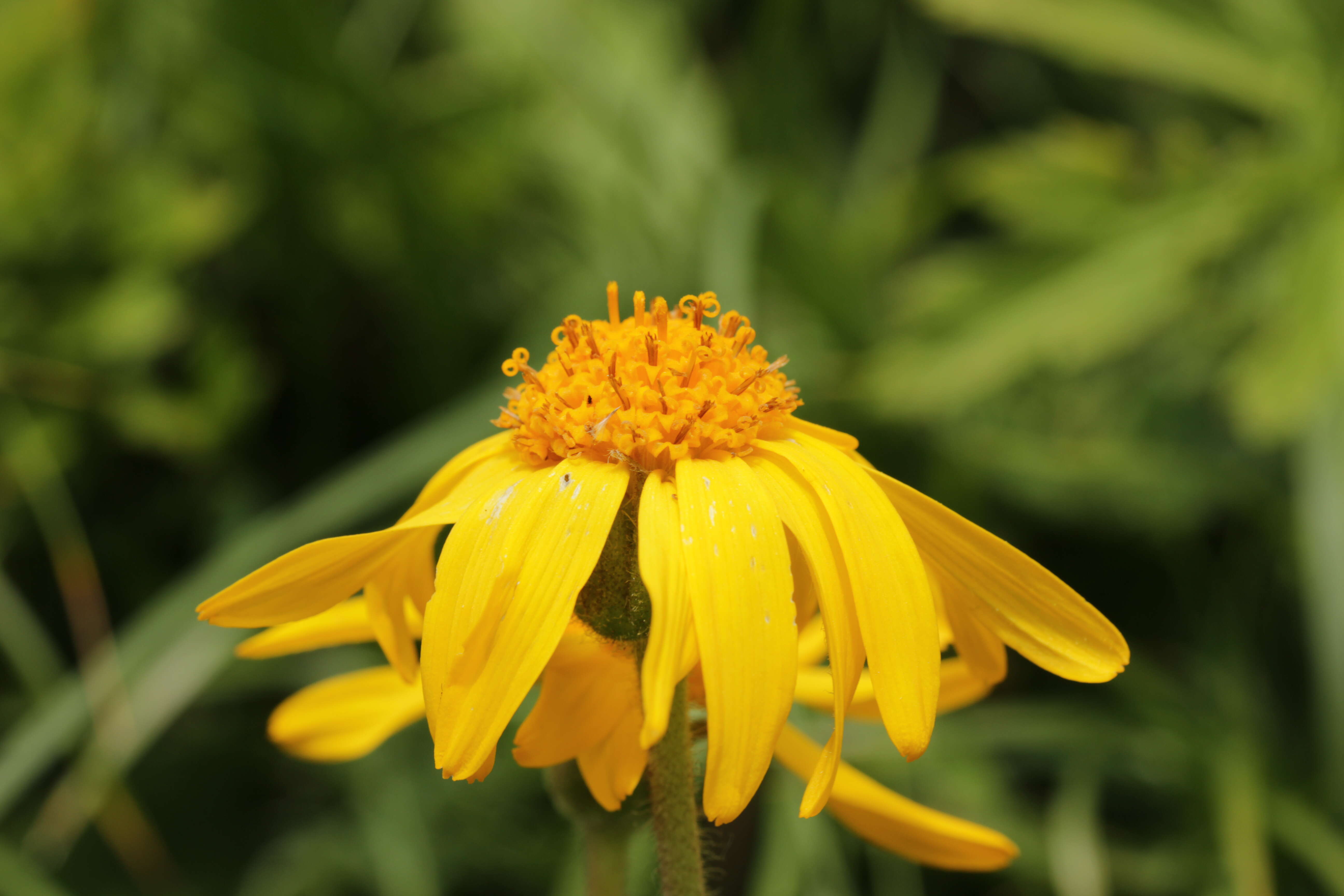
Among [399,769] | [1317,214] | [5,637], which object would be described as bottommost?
[399,769]

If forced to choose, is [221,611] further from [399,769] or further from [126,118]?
[126,118]

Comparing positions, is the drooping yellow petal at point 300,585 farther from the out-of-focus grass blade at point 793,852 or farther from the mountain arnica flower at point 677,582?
the out-of-focus grass blade at point 793,852

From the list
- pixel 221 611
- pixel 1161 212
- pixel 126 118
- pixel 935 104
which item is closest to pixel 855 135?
pixel 935 104

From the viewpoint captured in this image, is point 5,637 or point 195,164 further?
point 195,164

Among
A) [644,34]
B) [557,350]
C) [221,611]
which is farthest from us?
[644,34]

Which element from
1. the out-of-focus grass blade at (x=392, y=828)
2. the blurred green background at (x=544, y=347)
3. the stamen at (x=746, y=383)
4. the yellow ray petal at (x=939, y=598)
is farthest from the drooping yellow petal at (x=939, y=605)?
the out-of-focus grass blade at (x=392, y=828)

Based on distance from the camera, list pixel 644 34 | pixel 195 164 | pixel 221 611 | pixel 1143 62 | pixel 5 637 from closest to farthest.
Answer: pixel 221 611
pixel 5 637
pixel 1143 62
pixel 195 164
pixel 644 34

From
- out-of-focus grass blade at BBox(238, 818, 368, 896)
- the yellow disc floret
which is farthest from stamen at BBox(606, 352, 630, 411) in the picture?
out-of-focus grass blade at BBox(238, 818, 368, 896)

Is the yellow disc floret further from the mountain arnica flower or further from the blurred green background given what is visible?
the blurred green background
